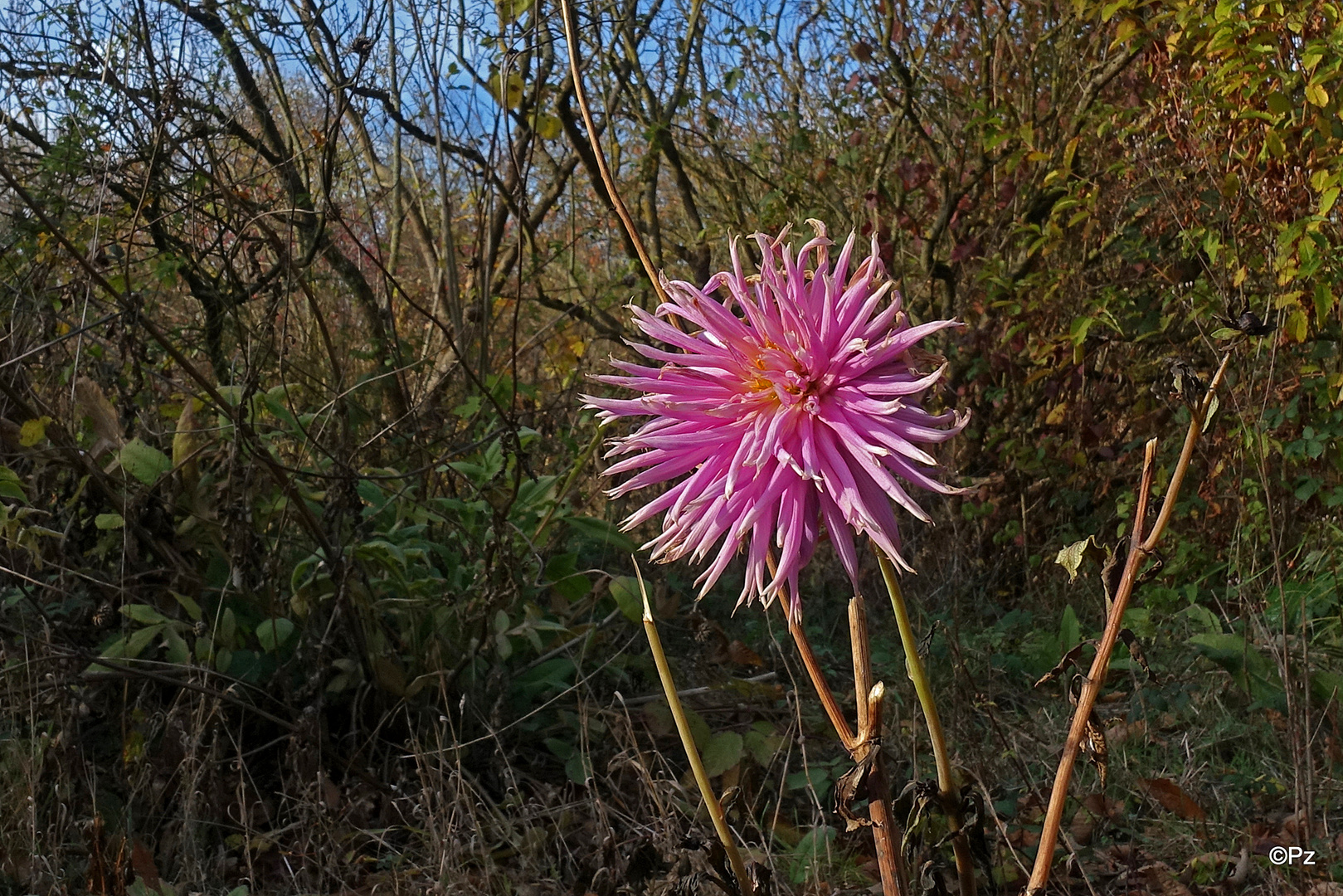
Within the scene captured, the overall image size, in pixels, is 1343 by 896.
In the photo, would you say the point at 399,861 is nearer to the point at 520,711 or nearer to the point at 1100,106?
the point at 520,711

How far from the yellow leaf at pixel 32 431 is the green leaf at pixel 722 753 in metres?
1.69

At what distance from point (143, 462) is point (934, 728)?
2289 millimetres

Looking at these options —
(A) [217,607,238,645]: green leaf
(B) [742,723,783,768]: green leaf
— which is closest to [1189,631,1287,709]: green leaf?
(B) [742,723,783,768]: green leaf

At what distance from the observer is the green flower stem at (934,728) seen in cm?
90

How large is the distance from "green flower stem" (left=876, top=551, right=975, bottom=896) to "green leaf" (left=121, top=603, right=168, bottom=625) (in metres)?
2.05

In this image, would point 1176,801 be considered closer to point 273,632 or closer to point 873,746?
point 873,746

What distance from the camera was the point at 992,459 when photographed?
483 cm

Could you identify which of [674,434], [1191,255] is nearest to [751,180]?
[1191,255]

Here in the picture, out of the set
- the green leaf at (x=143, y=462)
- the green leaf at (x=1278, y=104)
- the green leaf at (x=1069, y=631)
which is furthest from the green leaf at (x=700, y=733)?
the green leaf at (x=1278, y=104)

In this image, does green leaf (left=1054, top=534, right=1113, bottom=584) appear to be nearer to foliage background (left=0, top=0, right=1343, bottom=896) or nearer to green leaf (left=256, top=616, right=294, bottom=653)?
foliage background (left=0, top=0, right=1343, bottom=896)

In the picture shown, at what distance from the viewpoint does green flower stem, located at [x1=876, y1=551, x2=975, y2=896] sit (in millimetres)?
896

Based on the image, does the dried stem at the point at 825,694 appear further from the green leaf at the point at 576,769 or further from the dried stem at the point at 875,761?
the green leaf at the point at 576,769

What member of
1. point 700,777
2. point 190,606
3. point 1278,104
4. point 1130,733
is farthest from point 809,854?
point 1278,104

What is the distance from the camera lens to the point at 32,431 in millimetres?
2412
